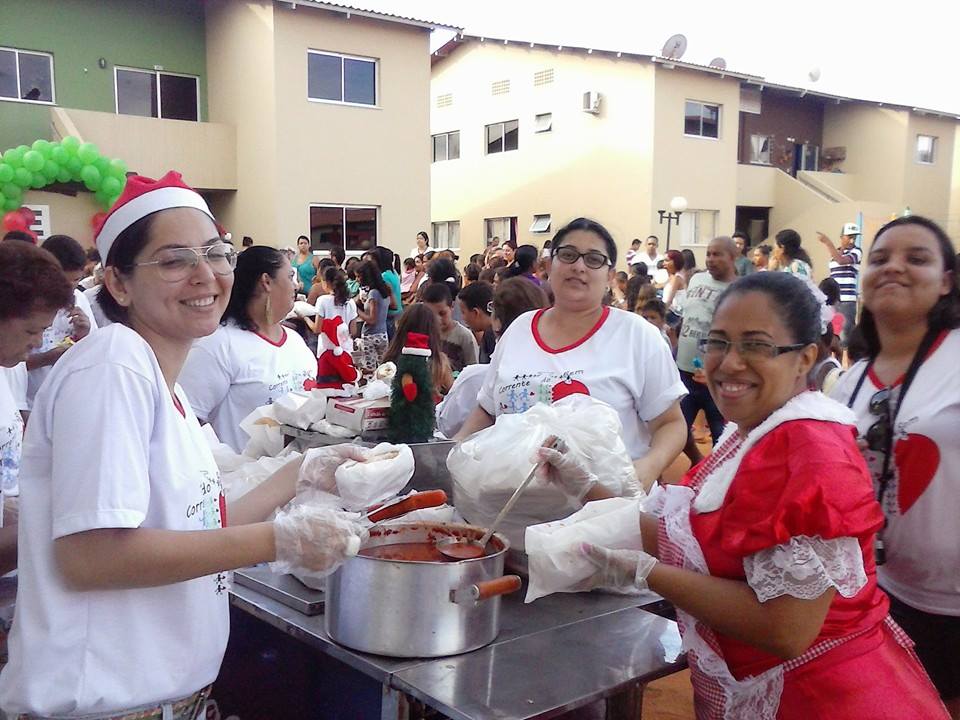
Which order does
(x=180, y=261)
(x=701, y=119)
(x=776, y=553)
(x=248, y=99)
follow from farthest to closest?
(x=701, y=119) → (x=248, y=99) → (x=180, y=261) → (x=776, y=553)

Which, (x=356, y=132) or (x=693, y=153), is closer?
(x=356, y=132)

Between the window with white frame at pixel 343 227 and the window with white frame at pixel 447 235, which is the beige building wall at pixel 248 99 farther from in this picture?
the window with white frame at pixel 447 235

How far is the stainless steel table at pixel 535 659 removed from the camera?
1.59 m

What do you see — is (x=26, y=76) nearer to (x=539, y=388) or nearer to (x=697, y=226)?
(x=539, y=388)

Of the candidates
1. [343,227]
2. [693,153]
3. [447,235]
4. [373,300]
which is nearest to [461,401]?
[373,300]

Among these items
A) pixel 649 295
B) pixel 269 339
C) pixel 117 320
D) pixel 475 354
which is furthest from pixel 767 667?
pixel 649 295

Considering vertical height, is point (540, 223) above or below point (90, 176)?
below

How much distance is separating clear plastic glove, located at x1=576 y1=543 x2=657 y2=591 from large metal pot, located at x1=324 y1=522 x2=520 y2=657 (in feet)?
0.56

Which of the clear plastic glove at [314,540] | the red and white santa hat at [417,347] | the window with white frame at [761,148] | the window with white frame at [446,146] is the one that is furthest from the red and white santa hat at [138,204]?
the window with white frame at [761,148]

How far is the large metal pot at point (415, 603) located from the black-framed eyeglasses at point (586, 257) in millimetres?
Answer: 1338

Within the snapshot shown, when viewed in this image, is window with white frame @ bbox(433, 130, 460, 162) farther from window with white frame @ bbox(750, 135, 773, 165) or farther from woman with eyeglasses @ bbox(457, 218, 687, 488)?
woman with eyeglasses @ bbox(457, 218, 687, 488)

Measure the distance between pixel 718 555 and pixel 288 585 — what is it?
110cm

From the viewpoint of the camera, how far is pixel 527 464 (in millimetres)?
1997

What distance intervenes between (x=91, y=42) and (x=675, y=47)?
11822 millimetres
